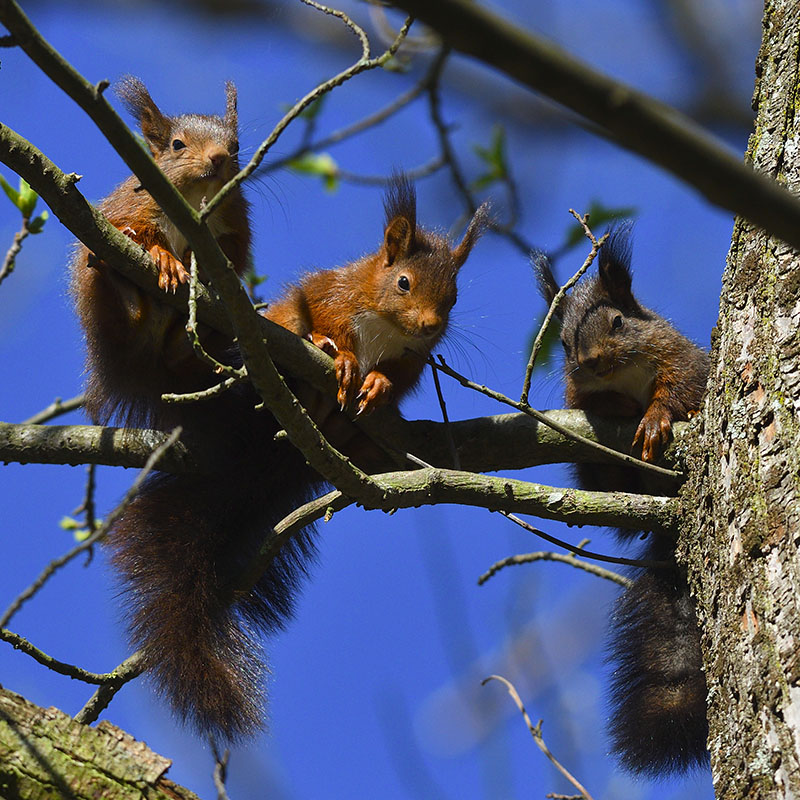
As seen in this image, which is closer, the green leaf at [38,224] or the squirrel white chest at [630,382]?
the green leaf at [38,224]

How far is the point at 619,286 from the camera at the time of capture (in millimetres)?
4461

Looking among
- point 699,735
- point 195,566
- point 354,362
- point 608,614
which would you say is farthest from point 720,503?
point 195,566

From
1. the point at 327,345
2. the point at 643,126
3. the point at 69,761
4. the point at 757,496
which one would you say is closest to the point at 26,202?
the point at 327,345

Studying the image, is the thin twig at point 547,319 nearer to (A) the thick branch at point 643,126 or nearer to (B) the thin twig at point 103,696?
(B) the thin twig at point 103,696

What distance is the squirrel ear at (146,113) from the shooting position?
388 centimetres

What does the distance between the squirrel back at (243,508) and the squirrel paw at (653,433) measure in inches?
31.8

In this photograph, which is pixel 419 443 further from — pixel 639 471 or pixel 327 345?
pixel 639 471

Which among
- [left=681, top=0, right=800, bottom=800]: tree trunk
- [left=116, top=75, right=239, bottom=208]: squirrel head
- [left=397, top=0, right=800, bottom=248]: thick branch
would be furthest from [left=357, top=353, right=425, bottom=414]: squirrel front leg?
[left=397, top=0, right=800, bottom=248]: thick branch

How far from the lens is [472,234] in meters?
4.29

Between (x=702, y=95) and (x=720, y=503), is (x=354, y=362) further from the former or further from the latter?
(x=702, y=95)

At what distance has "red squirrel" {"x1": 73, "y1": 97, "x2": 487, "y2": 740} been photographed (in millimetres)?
3109

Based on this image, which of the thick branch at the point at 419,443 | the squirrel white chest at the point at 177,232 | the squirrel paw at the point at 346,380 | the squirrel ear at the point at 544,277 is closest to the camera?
the thick branch at the point at 419,443

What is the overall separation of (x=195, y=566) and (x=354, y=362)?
2.93 feet

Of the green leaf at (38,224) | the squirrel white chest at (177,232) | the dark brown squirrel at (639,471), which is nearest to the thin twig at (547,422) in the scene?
the dark brown squirrel at (639,471)
